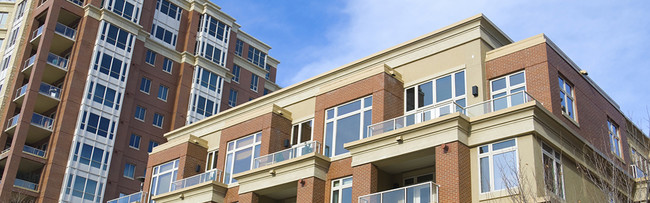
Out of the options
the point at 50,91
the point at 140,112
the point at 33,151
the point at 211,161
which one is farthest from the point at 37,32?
the point at 211,161

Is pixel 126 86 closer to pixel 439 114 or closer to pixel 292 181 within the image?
pixel 292 181

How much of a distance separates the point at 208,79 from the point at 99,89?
1113cm

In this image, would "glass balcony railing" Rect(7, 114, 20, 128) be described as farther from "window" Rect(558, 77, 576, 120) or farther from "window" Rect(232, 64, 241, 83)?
"window" Rect(558, 77, 576, 120)

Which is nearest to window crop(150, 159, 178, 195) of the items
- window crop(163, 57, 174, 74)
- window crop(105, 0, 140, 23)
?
window crop(105, 0, 140, 23)

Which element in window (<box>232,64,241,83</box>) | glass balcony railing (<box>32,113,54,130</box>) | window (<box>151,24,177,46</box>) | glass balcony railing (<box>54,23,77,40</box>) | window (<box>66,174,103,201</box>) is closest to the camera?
window (<box>66,174,103,201</box>)

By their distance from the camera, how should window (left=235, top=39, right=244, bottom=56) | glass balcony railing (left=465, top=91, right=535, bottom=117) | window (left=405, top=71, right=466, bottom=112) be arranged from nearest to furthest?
1. glass balcony railing (left=465, top=91, right=535, bottom=117)
2. window (left=405, top=71, right=466, bottom=112)
3. window (left=235, top=39, right=244, bottom=56)

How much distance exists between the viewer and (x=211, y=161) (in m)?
32.2

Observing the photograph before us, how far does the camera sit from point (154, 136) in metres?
52.7

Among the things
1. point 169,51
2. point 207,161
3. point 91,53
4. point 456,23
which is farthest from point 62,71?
point 456,23

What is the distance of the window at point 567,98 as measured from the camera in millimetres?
22688

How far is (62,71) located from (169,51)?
994 centimetres

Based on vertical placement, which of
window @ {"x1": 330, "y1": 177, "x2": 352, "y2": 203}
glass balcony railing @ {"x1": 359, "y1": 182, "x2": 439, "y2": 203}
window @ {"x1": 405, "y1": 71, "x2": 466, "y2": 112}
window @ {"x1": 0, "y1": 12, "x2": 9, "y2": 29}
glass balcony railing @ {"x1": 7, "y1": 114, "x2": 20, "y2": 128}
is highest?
window @ {"x1": 0, "y1": 12, "x2": 9, "y2": 29}

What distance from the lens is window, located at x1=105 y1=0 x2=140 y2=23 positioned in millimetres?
52688

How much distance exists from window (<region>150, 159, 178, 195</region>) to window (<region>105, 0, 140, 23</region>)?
23038mm
